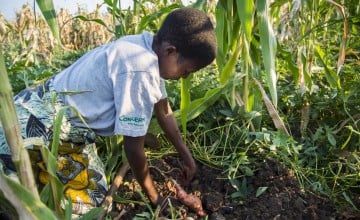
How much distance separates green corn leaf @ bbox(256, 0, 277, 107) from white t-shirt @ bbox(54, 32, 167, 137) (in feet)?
1.25

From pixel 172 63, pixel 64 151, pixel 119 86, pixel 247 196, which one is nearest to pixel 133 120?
pixel 119 86

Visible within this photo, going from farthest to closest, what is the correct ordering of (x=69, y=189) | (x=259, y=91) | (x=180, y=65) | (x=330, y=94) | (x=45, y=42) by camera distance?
(x=45, y=42) → (x=330, y=94) → (x=259, y=91) → (x=69, y=189) → (x=180, y=65)

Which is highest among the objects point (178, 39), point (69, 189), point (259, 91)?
point (178, 39)

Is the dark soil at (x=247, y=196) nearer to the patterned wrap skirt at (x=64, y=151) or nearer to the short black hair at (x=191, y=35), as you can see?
the patterned wrap skirt at (x=64, y=151)

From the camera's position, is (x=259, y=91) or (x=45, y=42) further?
(x=45, y=42)

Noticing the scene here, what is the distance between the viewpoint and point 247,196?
1.80 metres

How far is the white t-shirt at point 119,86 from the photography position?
4.77ft

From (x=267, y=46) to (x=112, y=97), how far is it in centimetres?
58

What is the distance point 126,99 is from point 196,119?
80 cm

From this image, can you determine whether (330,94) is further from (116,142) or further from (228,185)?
(116,142)

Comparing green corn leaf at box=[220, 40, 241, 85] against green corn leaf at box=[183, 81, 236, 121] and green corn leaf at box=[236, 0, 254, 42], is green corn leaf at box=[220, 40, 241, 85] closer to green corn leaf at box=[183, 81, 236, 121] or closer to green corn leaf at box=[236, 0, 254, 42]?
green corn leaf at box=[183, 81, 236, 121]

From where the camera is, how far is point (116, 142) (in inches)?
78.0

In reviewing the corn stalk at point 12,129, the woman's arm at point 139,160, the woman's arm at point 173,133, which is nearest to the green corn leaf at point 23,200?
the corn stalk at point 12,129

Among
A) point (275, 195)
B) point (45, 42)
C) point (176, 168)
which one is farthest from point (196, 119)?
point (45, 42)
